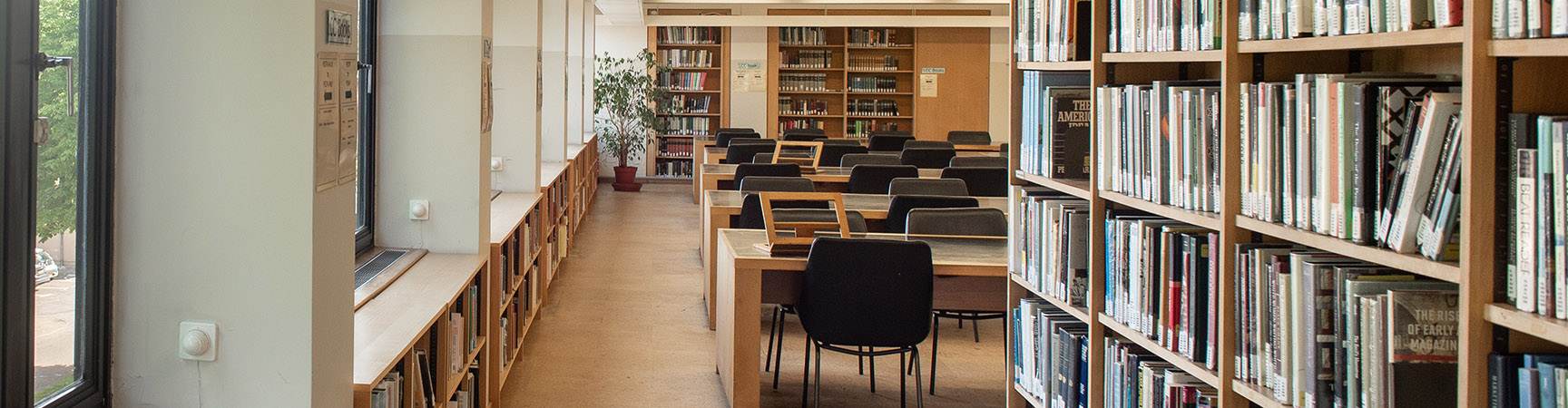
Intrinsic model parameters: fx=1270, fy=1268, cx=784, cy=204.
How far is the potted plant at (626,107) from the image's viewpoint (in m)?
15.0

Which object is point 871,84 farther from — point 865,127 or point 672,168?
point 672,168

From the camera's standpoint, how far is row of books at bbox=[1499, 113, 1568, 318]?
148 centimetres

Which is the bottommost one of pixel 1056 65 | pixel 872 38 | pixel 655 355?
pixel 655 355

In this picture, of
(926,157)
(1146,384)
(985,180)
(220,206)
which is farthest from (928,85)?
(220,206)

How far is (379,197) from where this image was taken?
5.00 m

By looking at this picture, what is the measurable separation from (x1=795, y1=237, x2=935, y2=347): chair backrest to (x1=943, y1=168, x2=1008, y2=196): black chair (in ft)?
11.1

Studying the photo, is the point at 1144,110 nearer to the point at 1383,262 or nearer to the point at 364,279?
the point at 1383,262

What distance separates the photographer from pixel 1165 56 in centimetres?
245

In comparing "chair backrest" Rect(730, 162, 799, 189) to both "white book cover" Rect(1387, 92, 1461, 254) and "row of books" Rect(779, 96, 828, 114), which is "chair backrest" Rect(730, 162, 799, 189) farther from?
"row of books" Rect(779, 96, 828, 114)

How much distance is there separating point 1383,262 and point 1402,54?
55 centimetres

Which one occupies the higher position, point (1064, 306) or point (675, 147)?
point (675, 147)

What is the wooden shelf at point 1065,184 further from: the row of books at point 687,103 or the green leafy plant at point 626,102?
the row of books at point 687,103

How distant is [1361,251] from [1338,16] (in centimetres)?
36

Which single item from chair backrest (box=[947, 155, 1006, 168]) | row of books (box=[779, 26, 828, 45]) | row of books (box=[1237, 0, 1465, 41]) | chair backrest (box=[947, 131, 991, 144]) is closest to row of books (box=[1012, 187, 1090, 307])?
row of books (box=[1237, 0, 1465, 41])
